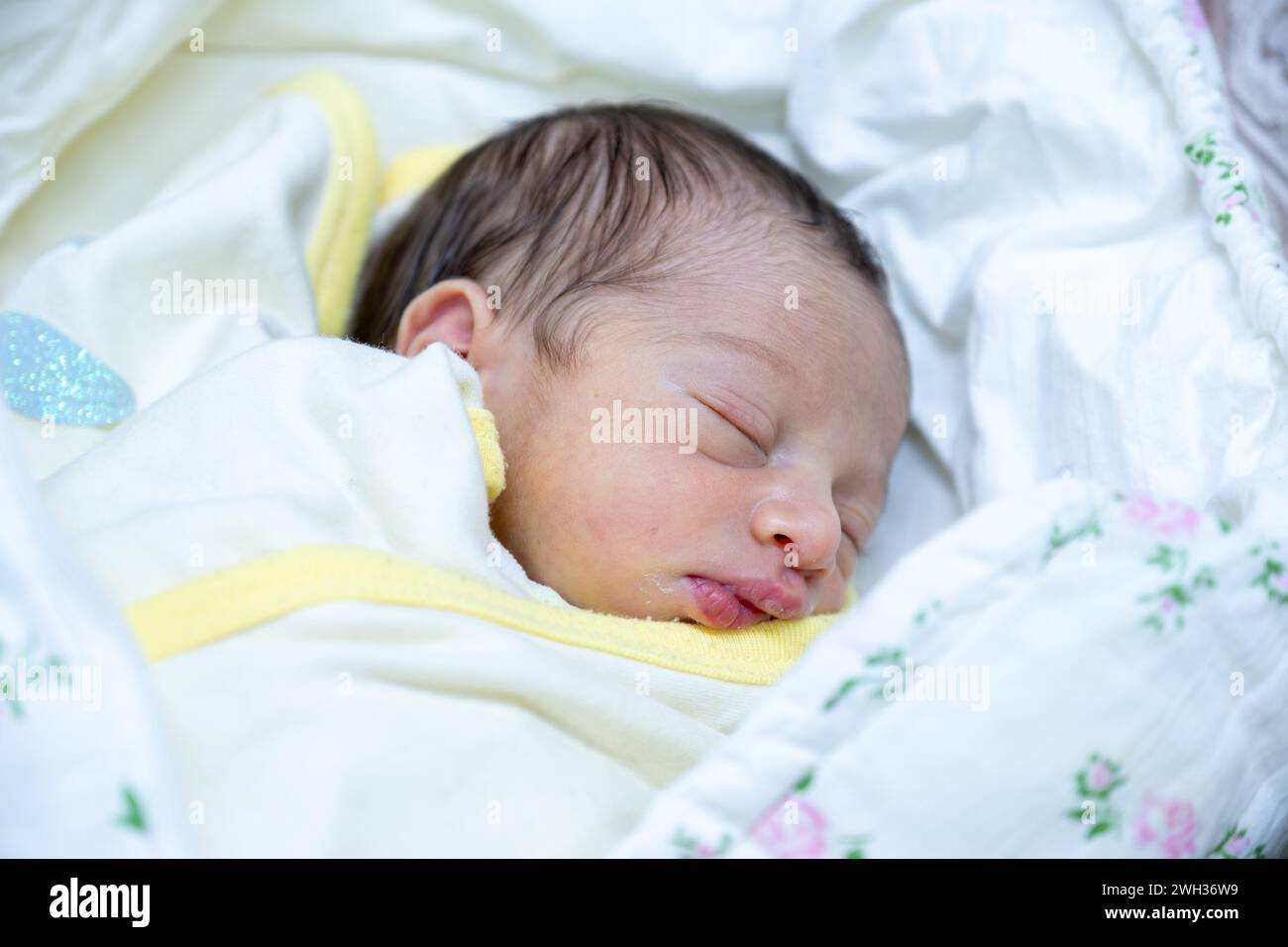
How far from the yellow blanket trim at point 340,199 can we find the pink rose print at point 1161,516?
1.01 m

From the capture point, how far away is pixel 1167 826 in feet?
2.85

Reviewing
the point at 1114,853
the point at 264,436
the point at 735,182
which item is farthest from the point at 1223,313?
the point at 264,436

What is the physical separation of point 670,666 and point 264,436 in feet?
1.35

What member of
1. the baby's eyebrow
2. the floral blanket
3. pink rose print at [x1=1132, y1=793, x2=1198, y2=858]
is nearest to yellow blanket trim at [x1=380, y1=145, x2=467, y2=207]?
the baby's eyebrow

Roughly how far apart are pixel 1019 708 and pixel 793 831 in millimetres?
176

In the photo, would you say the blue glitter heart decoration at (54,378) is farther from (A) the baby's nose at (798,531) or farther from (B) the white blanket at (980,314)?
(A) the baby's nose at (798,531)

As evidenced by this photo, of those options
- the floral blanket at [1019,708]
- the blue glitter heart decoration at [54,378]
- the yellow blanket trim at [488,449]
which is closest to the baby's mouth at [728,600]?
the yellow blanket trim at [488,449]

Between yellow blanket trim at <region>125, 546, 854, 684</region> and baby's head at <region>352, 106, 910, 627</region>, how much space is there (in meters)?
0.07

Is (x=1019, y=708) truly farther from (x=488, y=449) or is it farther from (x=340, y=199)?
(x=340, y=199)

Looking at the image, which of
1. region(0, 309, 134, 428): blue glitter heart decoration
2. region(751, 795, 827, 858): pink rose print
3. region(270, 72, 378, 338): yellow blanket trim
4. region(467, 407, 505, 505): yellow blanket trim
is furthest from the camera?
region(270, 72, 378, 338): yellow blanket trim

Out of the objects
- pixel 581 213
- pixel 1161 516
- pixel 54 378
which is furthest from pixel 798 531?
pixel 54 378

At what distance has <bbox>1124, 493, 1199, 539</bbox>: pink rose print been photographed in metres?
0.90

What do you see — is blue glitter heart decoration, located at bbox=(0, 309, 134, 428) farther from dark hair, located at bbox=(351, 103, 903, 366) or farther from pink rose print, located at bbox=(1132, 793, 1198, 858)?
pink rose print, located at bbox=(1132, 793, 1198, 858)
